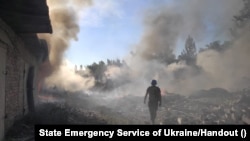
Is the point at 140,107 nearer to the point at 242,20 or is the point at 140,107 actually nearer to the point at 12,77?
the point at 12,77

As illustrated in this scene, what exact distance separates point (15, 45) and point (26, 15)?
2092mm

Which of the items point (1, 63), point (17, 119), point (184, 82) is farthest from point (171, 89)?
point (1, 63)

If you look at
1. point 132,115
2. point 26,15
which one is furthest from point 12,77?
point 132,115

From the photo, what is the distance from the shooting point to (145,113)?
711 inches

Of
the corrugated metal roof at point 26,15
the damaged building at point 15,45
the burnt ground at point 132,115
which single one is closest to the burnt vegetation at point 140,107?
the burnt ground at point 132,115

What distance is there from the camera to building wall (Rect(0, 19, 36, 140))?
8.73 meters

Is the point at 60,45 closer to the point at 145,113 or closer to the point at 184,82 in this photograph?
the point at 145,113

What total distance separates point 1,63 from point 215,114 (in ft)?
35.0

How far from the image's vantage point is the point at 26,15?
8523mm

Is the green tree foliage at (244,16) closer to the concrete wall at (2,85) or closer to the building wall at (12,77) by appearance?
the building wall at (12,77)

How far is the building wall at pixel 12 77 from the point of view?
8727mm
